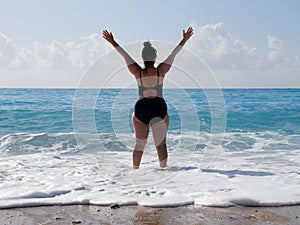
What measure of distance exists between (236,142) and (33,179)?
5.62 m

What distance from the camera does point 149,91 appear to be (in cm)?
501

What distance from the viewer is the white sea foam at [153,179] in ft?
12.2

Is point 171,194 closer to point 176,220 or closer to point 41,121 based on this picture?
point 176,220

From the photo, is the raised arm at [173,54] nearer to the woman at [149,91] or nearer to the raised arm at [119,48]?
the woman at [149,91]

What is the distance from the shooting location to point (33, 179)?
471 centimetres

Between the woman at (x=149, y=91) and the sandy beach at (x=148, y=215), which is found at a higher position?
the woman at (x=149, y=91)

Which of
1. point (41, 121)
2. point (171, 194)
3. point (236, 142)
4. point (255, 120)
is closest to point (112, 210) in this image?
point (171, 194)

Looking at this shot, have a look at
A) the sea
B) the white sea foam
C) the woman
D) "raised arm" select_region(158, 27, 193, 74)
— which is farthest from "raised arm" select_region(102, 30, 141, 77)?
the white sea foam

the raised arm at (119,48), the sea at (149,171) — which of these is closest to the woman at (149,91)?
the raised arm at (119,48)

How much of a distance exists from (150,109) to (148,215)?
1994 millimetres

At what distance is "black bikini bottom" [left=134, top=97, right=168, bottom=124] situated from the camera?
502cm

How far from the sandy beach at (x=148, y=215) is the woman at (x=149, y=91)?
1.79 metres

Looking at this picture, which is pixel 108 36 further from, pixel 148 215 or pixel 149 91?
pixel 148 215

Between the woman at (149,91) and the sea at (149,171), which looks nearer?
the sea at (149,171)
